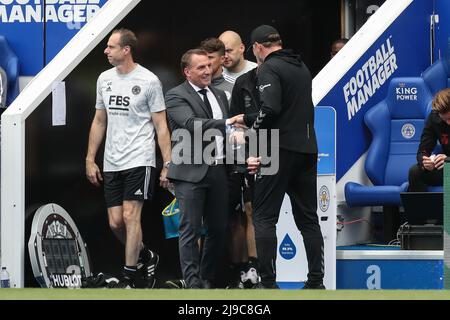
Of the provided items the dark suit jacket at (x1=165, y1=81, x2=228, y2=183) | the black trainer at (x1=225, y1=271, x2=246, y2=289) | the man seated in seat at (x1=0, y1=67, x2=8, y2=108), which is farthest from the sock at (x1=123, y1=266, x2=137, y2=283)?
the man seated in seat at (x1=0, y1=67, x2=8, y2=108)

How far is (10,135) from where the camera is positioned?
42.1 feet

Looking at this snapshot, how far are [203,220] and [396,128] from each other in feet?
8.22

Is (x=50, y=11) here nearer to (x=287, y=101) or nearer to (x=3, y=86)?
(x=3, y=86)

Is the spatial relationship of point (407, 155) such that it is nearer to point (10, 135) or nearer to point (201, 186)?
point (201, 186)

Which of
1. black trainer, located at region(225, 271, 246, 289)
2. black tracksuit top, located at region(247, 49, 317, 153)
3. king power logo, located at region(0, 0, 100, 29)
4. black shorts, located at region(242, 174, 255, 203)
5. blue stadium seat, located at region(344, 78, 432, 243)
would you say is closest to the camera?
black tracksuit top, located at region(247, 49, 317, 153)

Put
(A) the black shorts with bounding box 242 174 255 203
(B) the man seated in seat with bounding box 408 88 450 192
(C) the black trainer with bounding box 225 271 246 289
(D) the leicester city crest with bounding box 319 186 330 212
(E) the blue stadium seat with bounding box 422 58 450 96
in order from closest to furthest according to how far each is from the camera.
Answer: (B) the man seated in seat with bounding box 408 88 450 192, (A) the black shorts with bounding box 242 174 255 203, (D) the leicester city crest with bounding box 319 186 330 212, (C) the black trainer with bounding box 225 271 246 289, (E) the blue stadium seat with bounding box 422 58 450 96

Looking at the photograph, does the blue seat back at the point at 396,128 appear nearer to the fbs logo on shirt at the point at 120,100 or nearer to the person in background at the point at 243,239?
the person in background at the point at 243,239

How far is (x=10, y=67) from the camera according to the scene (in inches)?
603

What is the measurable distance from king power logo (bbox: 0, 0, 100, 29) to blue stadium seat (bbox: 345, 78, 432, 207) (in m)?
3.16

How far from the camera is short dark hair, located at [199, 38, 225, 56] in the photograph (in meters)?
12.7

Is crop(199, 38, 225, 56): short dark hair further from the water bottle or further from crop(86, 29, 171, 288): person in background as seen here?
the water bottle

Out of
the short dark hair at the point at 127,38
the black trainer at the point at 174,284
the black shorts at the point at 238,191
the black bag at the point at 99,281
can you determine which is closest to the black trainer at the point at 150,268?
the black trainer at the point at 174,284
